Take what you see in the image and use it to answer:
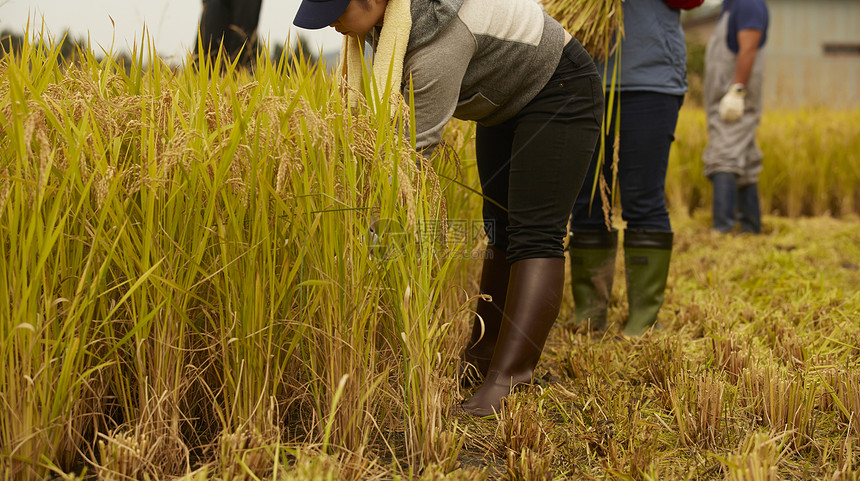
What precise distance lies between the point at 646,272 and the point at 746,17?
2812 mm

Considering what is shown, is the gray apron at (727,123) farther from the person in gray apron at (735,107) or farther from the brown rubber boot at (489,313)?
the brown rubber boot at (489,313)

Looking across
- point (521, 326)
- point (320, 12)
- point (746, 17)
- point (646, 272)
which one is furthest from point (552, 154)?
point (746, 17)

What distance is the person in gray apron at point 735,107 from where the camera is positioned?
450 centimetres

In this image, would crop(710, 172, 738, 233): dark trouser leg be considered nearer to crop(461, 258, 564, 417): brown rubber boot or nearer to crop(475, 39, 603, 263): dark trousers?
crop(475, 39, 603, 263): dark trousers

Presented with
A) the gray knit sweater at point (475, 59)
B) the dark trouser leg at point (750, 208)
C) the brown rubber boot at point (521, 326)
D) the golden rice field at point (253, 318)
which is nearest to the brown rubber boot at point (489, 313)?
the brown rubber boot at point (521, 326)

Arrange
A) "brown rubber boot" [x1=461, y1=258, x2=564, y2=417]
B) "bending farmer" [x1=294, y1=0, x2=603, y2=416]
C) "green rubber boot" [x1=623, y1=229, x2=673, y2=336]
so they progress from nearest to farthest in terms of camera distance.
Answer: "bending farmer" [x1=294, y1=0, x2=603, y2=416] → "brown rubber boot" [x1=461, y1=258, x2=564, y2=417] → "green rubber boot" [x1=623, y1=229, x2=673, y2=336]

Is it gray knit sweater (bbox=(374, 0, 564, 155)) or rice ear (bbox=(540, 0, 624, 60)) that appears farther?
rice ear (bbox=(540, 0, 624, 60))

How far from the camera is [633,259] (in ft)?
8.55

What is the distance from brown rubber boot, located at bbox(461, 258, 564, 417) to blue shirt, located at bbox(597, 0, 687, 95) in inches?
41.1

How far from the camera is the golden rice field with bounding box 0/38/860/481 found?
1.25m

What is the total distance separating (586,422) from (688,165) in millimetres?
5003

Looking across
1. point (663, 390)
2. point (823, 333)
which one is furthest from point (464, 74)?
point (823, 333)

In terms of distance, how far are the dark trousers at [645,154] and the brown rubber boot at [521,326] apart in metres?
0.91

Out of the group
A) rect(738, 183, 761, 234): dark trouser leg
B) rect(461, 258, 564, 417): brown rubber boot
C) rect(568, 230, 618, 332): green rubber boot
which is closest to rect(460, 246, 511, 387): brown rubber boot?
rect(461, 258, 564, 417): brown rubber boot
